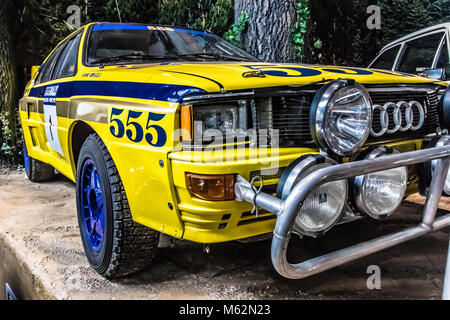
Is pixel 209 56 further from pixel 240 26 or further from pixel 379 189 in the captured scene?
pixel 240 26

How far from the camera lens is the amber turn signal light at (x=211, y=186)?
64.4 inches

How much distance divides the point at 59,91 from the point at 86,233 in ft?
3.71

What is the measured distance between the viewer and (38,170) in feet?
14.8

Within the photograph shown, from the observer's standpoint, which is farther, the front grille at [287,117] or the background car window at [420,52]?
the background car window at [420,52]

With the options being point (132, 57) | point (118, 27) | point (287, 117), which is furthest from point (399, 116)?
point (118, 27)

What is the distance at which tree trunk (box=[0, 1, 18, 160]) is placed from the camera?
562 cm

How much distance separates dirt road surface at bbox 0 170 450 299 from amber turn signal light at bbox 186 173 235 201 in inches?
25.5

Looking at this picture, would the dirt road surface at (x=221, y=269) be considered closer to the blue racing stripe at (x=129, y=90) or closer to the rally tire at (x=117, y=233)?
the rally tire at (x=117, y=233)

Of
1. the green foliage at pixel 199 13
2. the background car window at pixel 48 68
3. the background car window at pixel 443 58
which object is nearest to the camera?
the background car window at pixel 48 68

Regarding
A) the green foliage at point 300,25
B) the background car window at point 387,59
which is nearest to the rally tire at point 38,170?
the green foliage at point 300,25

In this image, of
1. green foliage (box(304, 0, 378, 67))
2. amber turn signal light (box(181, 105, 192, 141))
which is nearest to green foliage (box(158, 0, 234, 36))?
green foliage (box(304, 0, 378, 67))

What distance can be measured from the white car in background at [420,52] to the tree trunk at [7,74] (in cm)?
491

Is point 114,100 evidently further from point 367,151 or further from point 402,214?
point 402,214

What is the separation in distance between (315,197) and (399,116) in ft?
2.75
